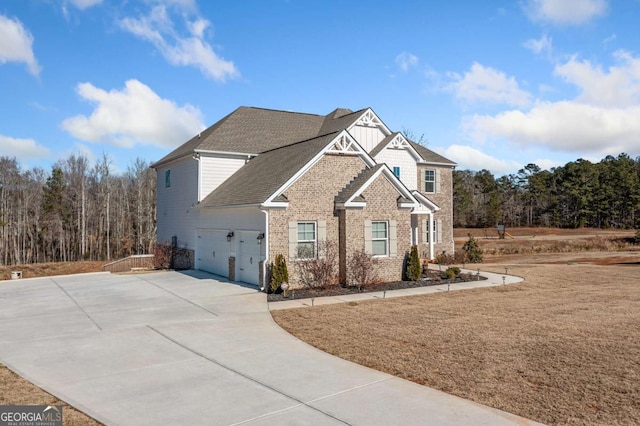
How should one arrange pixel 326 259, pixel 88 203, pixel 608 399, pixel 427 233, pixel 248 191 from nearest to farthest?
pixel 608 399
pixel 326 259
pixel 248 191
pixel 427 233
pixel 88 203

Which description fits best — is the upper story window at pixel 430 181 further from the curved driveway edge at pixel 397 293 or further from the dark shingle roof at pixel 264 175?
the dark shingle roof at pixel 264 175

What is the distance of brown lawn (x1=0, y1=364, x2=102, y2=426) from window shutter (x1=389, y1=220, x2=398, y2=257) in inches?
533

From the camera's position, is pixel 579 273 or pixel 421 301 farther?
pixel 579 273

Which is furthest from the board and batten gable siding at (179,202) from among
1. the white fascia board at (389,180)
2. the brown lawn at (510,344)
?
the brown lawn at (510,344)

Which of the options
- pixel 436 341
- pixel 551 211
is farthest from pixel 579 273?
pixel 551 211

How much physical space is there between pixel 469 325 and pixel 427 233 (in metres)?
18.2

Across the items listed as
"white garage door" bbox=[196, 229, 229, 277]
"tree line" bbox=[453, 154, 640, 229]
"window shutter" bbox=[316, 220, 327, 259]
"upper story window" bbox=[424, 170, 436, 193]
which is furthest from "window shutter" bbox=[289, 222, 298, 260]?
"tree line" bbox=[453, 154, 640, 229]

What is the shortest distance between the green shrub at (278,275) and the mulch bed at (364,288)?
31 centimetres

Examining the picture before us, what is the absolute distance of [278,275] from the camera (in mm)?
15789

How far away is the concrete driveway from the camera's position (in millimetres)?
6012

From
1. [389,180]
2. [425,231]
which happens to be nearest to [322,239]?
[389,180]

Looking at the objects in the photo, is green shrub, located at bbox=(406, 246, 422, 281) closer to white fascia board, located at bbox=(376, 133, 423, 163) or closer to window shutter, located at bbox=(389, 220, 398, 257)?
window shutter, located at bbox=(389, 220, 398, 257)

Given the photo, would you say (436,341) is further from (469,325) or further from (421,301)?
(421,301)

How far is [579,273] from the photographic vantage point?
21297 millimetres
